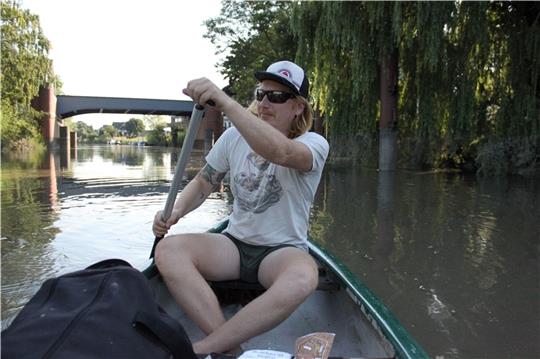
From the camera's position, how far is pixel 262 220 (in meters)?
2.28

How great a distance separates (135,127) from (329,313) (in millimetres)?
111142

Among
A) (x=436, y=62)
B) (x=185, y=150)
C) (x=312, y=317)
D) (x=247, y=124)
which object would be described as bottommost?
(x=312, y=317)

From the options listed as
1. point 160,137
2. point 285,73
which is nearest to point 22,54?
point 285,73

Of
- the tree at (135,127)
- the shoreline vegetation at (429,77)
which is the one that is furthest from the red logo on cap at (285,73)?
the tree at (135,127)

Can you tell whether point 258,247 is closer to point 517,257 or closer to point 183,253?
point 183,253

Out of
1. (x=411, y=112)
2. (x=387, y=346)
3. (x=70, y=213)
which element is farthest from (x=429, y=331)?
(x=411, y=112)

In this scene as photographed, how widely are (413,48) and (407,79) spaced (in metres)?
1.01

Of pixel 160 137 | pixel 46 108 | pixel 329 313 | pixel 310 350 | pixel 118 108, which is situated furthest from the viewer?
pixel 160 137

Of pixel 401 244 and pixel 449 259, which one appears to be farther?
pixel 401 244

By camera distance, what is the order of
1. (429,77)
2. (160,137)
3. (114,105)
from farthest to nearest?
(160,137), (114,105), (429,77)

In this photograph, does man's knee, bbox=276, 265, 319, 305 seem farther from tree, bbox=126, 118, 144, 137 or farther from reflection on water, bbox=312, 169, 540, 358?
tree, bbox=126, 118, 144, 137

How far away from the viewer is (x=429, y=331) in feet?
10.3

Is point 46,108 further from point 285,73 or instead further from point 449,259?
point 285,73

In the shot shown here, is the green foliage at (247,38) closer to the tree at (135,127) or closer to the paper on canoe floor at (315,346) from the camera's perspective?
the paper on canoe floor at (315,346)
